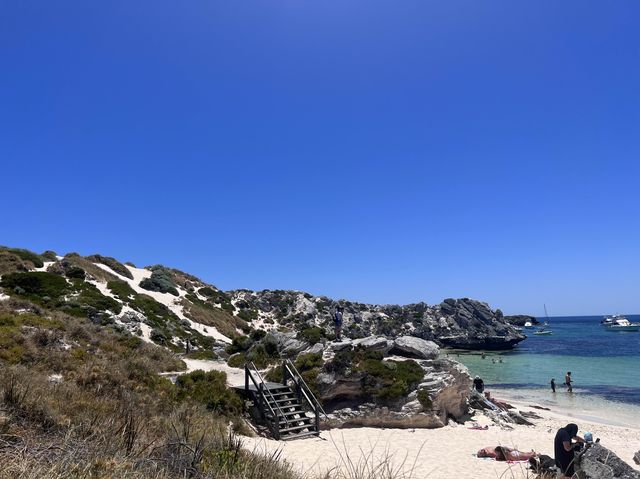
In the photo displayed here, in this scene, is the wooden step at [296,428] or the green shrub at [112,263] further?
the green shrub at [112,263]

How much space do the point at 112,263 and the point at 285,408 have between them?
3335cm

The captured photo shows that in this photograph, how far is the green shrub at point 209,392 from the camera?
1372 cm

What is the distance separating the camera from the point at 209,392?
46.9 ft

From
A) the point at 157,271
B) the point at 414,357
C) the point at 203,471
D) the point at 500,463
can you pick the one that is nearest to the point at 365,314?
the point at 157,271

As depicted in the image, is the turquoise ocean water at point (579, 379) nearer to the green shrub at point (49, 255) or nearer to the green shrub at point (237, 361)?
the green shrub at point (237, 361)

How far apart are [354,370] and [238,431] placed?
5747 millimetres

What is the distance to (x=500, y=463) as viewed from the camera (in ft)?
38.2

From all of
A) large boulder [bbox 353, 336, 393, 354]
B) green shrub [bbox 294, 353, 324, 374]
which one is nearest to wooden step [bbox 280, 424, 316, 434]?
green shrub [bbox 294, 353, 324, 374]

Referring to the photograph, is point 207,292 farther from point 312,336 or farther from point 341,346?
point 341,346

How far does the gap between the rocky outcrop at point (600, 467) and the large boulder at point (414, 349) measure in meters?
9.50

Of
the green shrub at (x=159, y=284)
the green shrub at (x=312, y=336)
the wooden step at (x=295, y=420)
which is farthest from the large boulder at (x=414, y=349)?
the green shrub at (x=159, y=284)

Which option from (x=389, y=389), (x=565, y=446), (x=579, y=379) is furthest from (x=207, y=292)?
(x=565, y=446)

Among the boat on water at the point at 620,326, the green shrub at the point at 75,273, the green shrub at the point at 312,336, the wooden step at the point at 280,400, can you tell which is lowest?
the boat on water at the point at 620,326

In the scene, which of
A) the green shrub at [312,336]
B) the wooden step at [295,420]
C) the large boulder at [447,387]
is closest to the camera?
the wooden step at [295,420]
